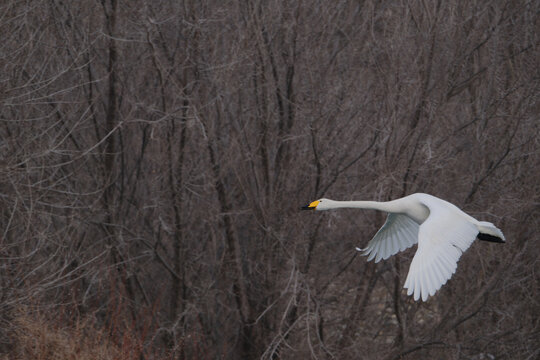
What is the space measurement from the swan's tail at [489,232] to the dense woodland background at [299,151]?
7.88 ft

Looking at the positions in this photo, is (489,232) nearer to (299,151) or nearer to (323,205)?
(323,205)

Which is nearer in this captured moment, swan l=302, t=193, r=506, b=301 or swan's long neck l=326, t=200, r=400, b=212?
swan l=302, t=193, r=506, b=301

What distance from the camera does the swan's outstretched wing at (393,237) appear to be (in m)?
8.02

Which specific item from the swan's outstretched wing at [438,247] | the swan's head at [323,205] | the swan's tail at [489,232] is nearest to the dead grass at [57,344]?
the swan's head at [323,205]

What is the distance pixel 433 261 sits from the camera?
6250 millimetres

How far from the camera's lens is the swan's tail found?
7145 mm

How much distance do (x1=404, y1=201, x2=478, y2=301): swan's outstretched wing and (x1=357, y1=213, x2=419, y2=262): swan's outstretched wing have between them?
894 mm

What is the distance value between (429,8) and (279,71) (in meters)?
1.95

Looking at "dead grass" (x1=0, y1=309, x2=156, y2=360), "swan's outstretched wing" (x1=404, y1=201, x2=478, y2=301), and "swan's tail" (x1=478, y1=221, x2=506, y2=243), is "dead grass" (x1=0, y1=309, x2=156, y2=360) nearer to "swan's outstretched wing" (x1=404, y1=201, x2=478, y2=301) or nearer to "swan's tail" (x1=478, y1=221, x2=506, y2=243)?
"swan's outstretched wing" (x1=404, y1=201, x2=478, y2=301)

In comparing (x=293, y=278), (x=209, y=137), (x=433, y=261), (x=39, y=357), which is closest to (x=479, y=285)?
(x=293, y=278)

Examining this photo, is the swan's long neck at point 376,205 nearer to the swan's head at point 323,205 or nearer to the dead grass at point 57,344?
the swan's head at point 323,205

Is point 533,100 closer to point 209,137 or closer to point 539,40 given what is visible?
point 539,40

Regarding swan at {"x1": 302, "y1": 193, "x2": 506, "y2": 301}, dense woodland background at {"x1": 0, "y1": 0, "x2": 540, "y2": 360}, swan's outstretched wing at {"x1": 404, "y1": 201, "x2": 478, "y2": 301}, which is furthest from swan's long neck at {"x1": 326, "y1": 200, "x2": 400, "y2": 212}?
dense woodland background at {"x1": 0, "y1": 0, "x2": 540, "y2": 360}

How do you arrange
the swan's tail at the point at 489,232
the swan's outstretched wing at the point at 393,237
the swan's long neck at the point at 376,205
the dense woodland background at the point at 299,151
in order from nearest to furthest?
the swan's tail at the point at 489,232 → the swan's long neck at the point at 376,205 → the swan's outstretched wing at the point at 393,237 → the dense woodland background at the point at 299,151
